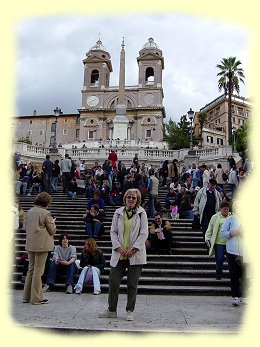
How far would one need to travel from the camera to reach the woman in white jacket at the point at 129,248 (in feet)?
18.0

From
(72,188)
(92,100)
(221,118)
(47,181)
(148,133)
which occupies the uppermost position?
(92,100)

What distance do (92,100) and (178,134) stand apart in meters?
25.4

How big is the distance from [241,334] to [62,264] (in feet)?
15.6

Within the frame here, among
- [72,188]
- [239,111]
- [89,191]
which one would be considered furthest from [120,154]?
[239,111]

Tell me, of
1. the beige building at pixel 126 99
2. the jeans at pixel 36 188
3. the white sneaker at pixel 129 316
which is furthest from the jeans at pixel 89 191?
the beige building at pixel 126 99

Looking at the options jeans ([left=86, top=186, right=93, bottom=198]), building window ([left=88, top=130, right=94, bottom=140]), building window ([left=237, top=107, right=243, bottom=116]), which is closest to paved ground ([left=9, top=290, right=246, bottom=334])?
jeans ([left=86, top=186, right=93, bottom=198])

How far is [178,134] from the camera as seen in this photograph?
55.0m

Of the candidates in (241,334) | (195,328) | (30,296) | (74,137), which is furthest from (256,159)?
(74,137)

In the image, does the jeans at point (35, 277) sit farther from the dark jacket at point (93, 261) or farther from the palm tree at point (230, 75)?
the palm tree at point (230, 75)

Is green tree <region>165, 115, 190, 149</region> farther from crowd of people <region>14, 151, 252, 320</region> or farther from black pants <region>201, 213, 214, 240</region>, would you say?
black pants <region>201, 213, 214, 240</region>

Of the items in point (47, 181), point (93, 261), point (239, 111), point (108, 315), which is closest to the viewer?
point (108, 315)

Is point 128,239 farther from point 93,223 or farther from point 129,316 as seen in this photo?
point 93,223

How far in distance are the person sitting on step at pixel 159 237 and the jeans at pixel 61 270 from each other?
99.4 inches

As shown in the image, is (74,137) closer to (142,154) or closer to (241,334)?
(142,154)
